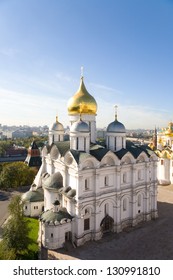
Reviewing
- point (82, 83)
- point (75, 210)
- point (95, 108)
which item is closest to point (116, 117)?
point (95, 108)

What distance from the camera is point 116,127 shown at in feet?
70.1

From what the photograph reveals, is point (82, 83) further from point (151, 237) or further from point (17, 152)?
point (17, 152)

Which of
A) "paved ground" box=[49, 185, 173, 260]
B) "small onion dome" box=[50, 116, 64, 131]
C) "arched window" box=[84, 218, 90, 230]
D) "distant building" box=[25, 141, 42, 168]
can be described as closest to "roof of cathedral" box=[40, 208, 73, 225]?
"arched window" box=[84, 218, 90, 230]

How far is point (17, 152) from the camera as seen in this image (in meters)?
65.8

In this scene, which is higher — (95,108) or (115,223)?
(95,108)

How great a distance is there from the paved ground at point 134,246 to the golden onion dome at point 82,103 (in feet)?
38.6

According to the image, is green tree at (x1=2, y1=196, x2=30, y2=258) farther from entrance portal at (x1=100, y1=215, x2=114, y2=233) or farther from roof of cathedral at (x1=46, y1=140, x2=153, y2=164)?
entrance portal at (x1=100, y1=215, x2=114, y2=233)

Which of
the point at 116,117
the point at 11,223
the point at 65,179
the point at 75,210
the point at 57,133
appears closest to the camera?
the point at 11,223

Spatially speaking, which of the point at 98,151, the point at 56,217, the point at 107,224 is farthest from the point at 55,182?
the point at 107,224

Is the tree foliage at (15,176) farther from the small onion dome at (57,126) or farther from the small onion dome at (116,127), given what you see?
the small onion dome at (116,127)

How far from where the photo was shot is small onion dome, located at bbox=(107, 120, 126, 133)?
21.3m

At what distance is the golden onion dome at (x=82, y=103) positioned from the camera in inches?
872

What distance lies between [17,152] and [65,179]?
49.7m

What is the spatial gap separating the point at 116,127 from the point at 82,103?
410cm
